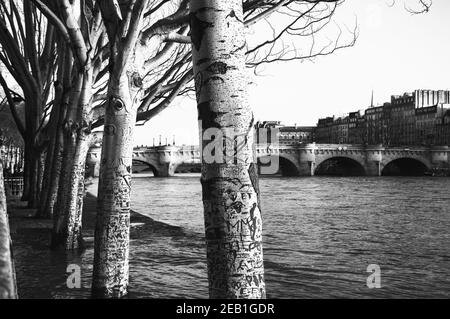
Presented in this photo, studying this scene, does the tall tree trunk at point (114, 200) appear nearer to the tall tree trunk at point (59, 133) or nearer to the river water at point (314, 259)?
the river water at point (314, 259)

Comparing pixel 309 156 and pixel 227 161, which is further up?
pixel 309 156

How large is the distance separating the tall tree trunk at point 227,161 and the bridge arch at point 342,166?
83.4 metres

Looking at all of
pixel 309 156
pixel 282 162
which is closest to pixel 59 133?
pixel 309 156

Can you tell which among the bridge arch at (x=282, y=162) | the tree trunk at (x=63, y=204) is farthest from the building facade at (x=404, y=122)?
the tree trunk at (x=63, y=204)

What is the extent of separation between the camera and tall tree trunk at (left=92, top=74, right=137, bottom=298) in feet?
16.8

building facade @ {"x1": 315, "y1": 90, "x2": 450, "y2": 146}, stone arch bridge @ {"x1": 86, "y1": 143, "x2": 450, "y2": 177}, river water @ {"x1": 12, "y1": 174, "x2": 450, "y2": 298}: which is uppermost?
building facade @ {"x1": 315, "y1": 90, "x2": 450, "y2": 146}

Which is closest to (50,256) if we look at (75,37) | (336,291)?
(75,37)

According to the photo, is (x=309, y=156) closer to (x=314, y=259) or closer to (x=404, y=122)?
(x=404, y=122)

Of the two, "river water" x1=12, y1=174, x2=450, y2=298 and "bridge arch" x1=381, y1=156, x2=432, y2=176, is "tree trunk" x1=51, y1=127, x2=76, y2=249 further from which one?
"bridge arch" x1=381, y1=156, x2=432, y2=176

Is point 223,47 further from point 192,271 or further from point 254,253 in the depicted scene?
point 192,271

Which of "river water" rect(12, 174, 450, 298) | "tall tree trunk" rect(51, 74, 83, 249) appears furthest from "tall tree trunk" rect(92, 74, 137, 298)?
"tall tree trunk" rect(51, 74, 83, 249)

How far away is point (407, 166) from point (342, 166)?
38.5 feet

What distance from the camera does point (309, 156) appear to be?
83125 mm

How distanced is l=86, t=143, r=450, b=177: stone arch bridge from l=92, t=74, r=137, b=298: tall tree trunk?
72150 millimetres
